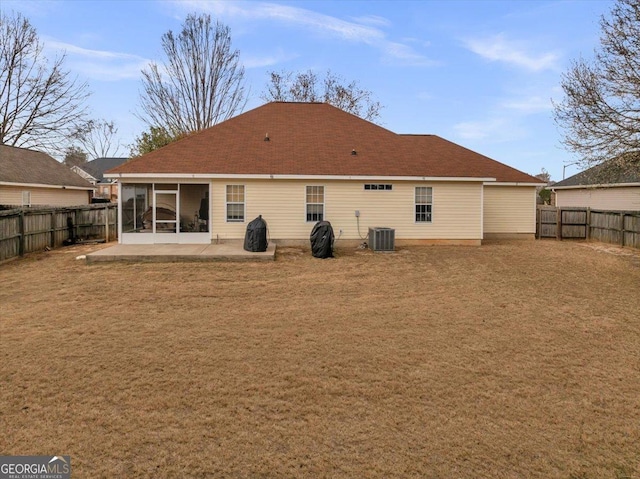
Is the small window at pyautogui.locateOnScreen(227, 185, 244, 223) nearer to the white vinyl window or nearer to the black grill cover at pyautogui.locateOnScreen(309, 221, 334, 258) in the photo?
the black grill cover at pyautogui.locateOnScreen(309, 221, 334, 258)

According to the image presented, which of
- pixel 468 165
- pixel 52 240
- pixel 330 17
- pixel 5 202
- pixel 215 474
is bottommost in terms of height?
pixel 215 474

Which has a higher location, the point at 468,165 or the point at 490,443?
the point at 468,165

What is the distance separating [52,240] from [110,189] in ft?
115

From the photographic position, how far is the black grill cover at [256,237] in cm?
1298

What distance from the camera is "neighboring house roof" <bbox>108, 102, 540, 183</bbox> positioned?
14758 millimetres

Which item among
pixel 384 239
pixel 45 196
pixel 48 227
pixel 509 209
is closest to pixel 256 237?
pixel 384 239

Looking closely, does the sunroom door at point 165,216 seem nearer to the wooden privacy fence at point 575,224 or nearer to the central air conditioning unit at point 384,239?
the central air conditioning unit at point 384,239

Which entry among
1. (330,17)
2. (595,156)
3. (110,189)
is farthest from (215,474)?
(110,189)

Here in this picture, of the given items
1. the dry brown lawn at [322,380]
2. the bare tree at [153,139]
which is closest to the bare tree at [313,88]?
the bare tree at [153,139]

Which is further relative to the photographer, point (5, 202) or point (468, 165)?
point (5, 202)

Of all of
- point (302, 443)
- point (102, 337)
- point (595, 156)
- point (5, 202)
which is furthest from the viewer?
point (5, 202)

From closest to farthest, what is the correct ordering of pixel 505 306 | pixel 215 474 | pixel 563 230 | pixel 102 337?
pixel 215 474
pixel 102 337
pixel 505 306
pixel 563 230

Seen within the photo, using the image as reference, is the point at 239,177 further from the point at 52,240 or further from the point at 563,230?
the point at 563,230

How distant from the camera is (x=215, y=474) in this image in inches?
111
